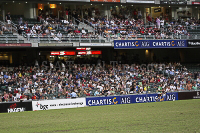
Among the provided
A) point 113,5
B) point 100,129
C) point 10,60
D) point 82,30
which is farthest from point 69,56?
point 100,129

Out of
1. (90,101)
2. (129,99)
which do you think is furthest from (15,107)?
(129,99)

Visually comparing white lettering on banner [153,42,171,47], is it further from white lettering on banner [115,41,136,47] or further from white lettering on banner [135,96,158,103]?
white lettering on banner [135,96,158,103]

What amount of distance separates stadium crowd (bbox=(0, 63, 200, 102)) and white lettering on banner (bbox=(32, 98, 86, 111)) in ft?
2.93

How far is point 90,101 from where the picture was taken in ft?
81.2

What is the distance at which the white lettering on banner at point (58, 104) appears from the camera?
23002 mm

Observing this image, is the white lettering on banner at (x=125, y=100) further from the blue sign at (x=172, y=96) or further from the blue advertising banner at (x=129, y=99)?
the blue sign at (x=172, y=96)

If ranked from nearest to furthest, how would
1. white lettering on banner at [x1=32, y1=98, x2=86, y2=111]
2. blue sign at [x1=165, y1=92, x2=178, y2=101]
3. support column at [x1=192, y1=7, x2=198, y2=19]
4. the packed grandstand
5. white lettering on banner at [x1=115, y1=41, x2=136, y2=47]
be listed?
white lettering on banner at [x1=32, y1=98, x2=86, y2=111] → the packed grandstand → blue sign at [x1=165, y1=92, x2=178, y2=101] → white lettering on banner at [x1=115, y1=41, x2=136, y2=47] → support column at [x1=192, y1=7, x2=198, y2=19]

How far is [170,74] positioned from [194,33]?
6.38 metres

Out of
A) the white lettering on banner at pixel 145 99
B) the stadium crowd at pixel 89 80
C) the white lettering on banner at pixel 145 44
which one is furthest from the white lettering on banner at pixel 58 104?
the white lettering on banner at pixel 145 44

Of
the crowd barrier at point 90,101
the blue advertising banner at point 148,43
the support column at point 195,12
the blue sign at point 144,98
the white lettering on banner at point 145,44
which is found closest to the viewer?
the crowd barrier at point 90,101

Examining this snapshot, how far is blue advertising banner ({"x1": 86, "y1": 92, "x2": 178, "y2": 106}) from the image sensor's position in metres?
25.0

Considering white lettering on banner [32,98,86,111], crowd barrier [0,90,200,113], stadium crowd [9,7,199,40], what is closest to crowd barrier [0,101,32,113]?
crowd barrier [0,90,200,113]

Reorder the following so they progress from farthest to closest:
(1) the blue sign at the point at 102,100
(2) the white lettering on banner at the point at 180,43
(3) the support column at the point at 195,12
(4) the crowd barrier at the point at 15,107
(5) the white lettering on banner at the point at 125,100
Answer: (3) the support column at the point at 195,12 < (2) the white lettering on banner at the point at 180,43 < (5) the white lettering on banner at the point at 125,100 < (1) the blue sign at the point at 102,100 < (4) the crowd barrier at the point at 15,107

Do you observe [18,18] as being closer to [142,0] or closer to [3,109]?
[3,109]
